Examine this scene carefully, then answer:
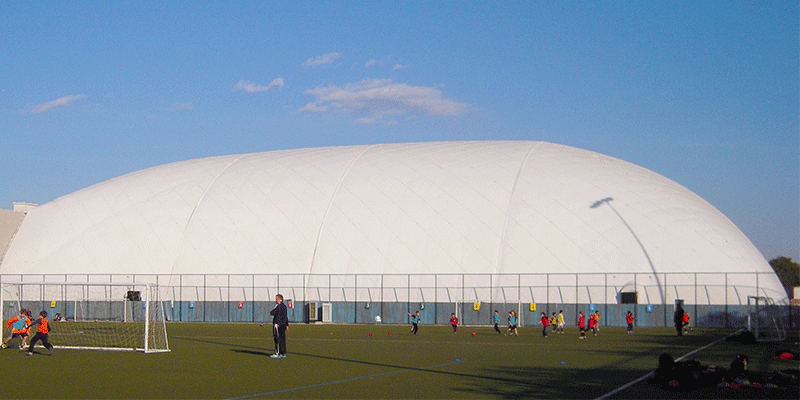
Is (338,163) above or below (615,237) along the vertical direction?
above

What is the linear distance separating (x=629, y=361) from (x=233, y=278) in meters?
45.6

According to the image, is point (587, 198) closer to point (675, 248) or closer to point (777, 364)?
point (675, 248)

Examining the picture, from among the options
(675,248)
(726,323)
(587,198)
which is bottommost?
(726,323)

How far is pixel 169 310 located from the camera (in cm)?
6662

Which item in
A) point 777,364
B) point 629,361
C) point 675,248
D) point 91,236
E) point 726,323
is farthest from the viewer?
point 91,236

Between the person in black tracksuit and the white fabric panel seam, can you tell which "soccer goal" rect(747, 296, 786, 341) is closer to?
the person in black tracksuit

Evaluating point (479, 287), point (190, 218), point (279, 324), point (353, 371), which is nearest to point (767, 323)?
point (479, 287)

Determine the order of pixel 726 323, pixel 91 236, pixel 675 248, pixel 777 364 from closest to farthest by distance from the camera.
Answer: pixel 777 364 → pixel 726 323 → pixel 675 248 → pixel 91 236

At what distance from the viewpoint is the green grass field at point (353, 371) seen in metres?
17.0

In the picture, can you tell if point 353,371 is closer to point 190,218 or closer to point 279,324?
point 279,324

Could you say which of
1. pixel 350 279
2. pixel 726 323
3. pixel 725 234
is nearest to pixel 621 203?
pixel 725 234

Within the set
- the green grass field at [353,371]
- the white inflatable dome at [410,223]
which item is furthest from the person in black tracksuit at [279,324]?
the white inflatable dome at [410,223]

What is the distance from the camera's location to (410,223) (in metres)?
64.1

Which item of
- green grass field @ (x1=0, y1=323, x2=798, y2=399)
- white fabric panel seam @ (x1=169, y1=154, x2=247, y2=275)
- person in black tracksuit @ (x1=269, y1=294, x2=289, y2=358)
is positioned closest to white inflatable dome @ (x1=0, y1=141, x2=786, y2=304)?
white fabric panel seam @ (x1=169, y1=154, x2=247, y2=275)
